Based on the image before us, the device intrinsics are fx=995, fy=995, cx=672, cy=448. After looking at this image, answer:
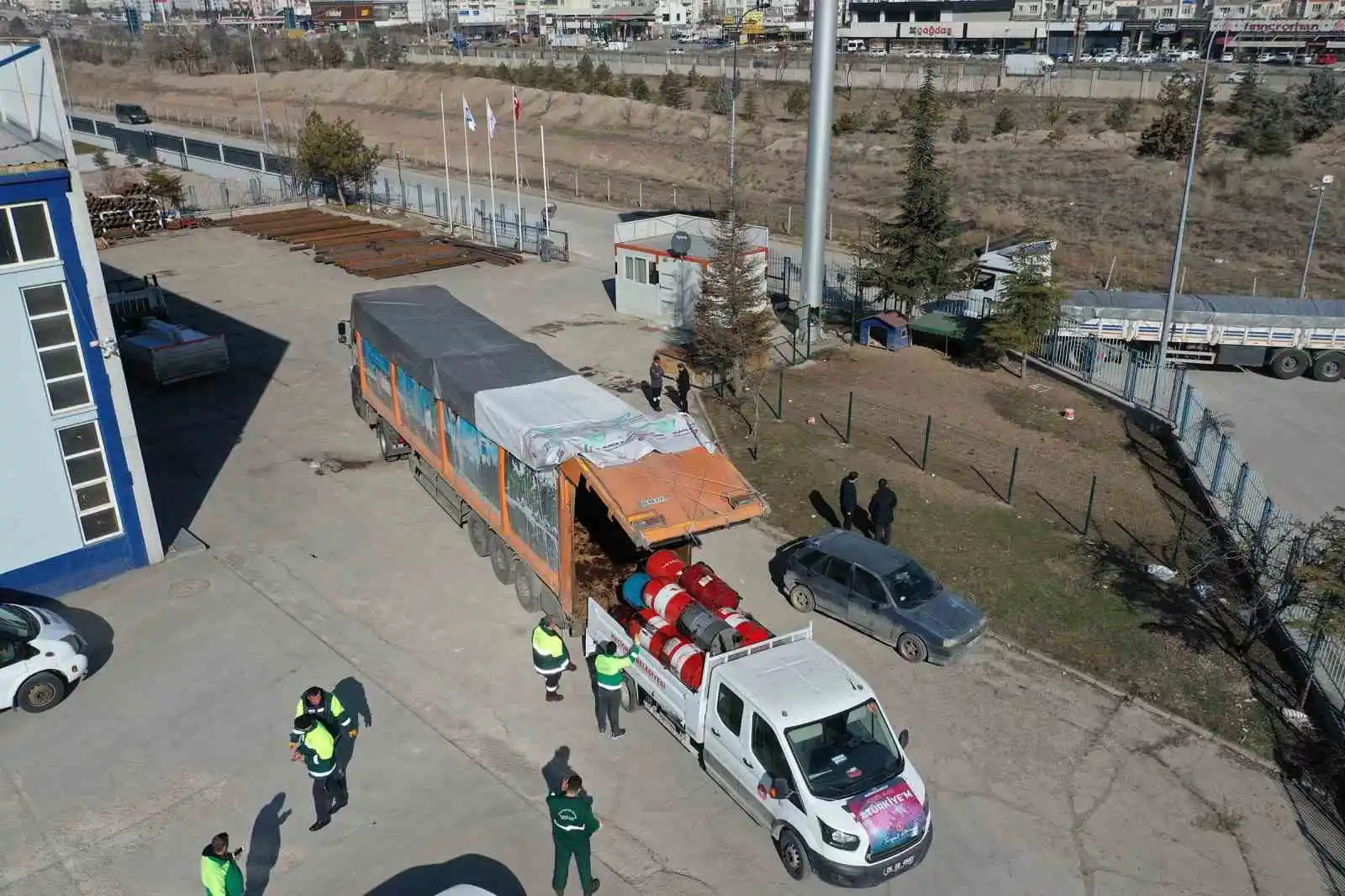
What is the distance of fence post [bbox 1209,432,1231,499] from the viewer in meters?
18.8

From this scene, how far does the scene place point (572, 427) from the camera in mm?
13594

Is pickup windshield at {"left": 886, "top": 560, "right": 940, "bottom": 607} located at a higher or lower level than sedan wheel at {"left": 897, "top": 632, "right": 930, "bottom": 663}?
higher

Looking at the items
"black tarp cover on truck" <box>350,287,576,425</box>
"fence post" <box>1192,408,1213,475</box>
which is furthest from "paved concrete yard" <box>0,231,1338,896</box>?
"fence post" <box>1192,408,1213,475</box>

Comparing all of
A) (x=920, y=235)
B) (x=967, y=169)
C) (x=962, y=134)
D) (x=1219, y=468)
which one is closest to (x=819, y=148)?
(x=920, y=235)

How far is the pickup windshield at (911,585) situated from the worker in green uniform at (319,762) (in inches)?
307

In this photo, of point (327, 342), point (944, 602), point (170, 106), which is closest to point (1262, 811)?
point (944, 602)

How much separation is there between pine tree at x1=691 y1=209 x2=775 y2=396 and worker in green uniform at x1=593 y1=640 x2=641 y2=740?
41.2 ft

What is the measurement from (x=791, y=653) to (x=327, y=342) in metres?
20.6

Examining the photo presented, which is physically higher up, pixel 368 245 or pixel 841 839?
pixel 368 245

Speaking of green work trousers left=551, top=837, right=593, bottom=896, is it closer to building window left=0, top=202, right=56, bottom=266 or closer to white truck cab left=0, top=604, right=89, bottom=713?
white truck cab left=0, top=604, right=89, bottom=713

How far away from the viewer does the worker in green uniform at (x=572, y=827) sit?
31.0ft

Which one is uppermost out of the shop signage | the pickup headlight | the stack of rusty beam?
the shop signage

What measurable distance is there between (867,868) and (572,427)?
669 centimetres

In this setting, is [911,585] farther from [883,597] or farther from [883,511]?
[883,511]
